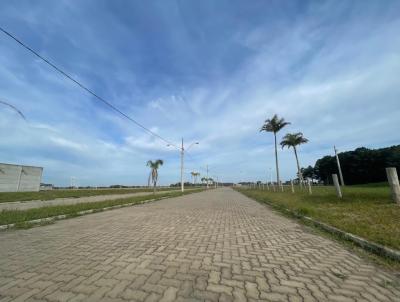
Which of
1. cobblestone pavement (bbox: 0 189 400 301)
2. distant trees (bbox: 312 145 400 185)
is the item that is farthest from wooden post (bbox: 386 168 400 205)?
distant trees (bbox: 312 145 400 185)

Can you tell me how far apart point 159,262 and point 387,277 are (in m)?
3.69

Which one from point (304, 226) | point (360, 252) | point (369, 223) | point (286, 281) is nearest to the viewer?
point (286, 281)

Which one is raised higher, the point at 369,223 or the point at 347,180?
the point at 347,180

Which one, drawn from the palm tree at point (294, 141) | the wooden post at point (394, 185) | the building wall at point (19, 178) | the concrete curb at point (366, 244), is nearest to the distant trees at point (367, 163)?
the palm tree at point (294, 141)

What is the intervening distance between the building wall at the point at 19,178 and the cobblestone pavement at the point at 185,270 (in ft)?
135

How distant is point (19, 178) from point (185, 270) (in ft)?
160

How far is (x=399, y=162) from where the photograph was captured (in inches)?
2447

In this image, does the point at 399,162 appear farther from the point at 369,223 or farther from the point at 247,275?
the point at 247,275

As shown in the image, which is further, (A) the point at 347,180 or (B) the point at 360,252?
(A) the point at 347,180

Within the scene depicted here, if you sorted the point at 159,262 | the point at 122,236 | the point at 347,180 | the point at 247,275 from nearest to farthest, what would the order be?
the point at 247,275, the point at 159,262, the point at 122,236, the point at 347,180

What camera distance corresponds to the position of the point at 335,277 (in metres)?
3.87

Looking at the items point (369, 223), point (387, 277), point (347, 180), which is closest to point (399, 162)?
point (347, 180)

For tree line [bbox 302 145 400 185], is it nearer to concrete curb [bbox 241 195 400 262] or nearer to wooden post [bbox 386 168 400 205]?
wooden post [bbox 386 168 400 205]

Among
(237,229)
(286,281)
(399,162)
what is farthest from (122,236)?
(399,162)
